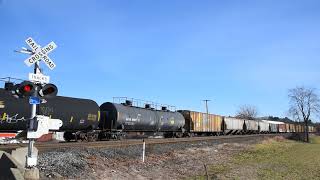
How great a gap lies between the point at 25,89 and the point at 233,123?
2299 inches

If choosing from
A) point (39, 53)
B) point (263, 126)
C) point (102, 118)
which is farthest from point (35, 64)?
point (263, 126)

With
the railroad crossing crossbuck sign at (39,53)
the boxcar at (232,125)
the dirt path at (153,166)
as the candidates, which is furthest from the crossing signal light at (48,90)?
the boxcar at (232,125)

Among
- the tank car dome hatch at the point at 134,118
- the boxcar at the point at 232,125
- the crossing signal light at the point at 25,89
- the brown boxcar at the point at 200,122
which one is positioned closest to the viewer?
the crossing signal light at the point at 25,89

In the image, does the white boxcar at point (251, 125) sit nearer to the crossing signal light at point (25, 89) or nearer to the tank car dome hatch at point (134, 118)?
the tank car dome hatch at point (134, 118)

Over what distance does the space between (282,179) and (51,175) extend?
1093 centimetres

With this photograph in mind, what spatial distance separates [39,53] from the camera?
10.6 metres

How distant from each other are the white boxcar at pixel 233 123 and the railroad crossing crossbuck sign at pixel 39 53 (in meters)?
52.8

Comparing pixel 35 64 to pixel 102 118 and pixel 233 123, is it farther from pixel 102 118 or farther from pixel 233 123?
pixel 233 123

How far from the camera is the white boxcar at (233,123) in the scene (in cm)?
6256

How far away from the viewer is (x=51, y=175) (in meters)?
13.4

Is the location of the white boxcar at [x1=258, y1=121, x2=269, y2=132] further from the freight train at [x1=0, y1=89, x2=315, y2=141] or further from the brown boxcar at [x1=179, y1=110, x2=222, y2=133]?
the freight train at [x1=0, y1=89, x2=315, y2=141]

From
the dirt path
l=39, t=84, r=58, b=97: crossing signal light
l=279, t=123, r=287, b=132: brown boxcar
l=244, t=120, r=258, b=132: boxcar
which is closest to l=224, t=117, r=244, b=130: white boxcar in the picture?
l=244, t=120, r=258, b=132: boxcar

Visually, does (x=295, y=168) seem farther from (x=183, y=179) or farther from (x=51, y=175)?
(x=51, y=175)

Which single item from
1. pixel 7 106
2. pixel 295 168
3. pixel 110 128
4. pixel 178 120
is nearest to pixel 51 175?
pixel 7 106
